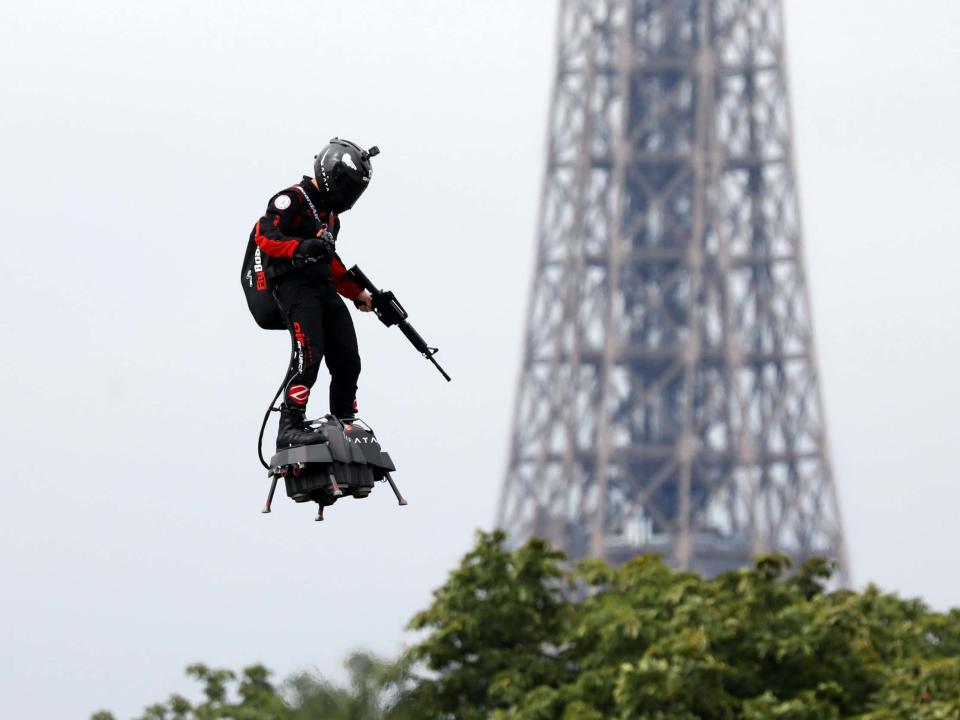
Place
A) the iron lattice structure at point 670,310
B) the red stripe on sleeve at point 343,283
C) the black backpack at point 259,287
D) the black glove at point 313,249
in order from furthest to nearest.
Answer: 1. the iron lattice structure at point 670,310
2. the red stripe on sleeve at point 343,283
3. the black backpack at point 259,287
4. the black glove at point 313,249

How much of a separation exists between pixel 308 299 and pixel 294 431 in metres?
1.01

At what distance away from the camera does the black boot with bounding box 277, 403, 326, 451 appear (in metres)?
23.9

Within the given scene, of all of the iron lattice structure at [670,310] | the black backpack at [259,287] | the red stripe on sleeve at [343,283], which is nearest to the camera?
the black backpack at [259,287]

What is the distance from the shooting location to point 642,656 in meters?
66.2

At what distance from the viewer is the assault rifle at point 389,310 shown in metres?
24.5

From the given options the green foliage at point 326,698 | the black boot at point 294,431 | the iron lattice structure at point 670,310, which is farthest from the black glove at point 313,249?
the iron lattice structure at point 670,310

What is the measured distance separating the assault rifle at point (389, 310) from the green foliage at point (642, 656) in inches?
1371

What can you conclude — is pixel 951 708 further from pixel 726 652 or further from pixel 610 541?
pixel 610 541

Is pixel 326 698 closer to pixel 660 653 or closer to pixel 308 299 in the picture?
pixel 660 653

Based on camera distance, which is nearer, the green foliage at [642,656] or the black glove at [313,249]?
the black glove at [313,249]

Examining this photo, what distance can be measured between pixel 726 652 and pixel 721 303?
386 feet

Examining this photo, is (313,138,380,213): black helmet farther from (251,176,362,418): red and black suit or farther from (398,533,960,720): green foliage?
(398,533,960,720): green foliage

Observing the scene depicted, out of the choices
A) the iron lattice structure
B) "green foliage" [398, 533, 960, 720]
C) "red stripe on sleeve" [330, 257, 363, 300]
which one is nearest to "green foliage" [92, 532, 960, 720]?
"green foliage" [398, 533, 960, 720]

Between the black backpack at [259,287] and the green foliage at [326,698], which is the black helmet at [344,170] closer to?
the black backpack at [259,287]
